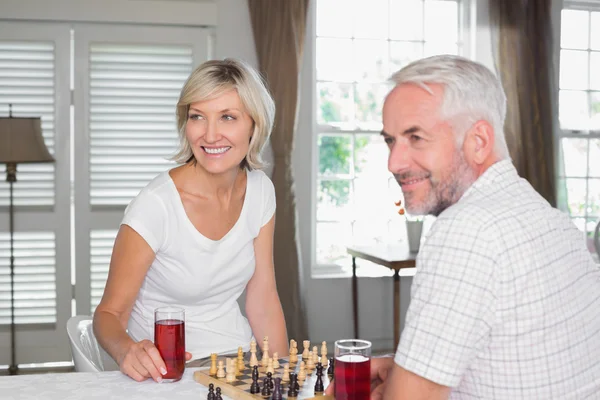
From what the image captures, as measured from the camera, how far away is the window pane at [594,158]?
20.9 feet

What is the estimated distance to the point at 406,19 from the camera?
5953mm

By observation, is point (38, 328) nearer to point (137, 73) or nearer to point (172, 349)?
point (137, 73)

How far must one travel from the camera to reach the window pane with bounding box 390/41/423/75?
19.5 feet

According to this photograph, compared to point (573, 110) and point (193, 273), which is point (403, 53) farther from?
point (193, 273)

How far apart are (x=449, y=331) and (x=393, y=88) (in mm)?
495

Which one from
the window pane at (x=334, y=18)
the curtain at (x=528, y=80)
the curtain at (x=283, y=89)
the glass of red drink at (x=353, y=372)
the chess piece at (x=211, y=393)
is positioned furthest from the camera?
the curtain at (x=528, y=80)

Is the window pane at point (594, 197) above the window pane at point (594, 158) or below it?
below

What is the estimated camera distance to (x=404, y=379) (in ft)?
4.29

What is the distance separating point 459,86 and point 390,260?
11.0ft

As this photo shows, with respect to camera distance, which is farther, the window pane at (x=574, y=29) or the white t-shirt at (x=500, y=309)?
the window pane at (x=574, y=29)

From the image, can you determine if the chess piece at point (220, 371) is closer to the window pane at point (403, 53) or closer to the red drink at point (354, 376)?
the red drink at point (354, 376)

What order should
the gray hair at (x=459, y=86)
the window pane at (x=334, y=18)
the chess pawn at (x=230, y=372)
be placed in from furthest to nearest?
the window pane at (x=334, y=18), the chess pawn at (x=230, y=372), the gray hair at (x=459, y=86)

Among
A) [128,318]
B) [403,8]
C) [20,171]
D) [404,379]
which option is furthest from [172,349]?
[403,8]

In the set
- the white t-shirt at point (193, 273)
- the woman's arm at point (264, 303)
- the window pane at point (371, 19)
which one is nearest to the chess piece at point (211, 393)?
the white t-shirt at point (193, 273)
